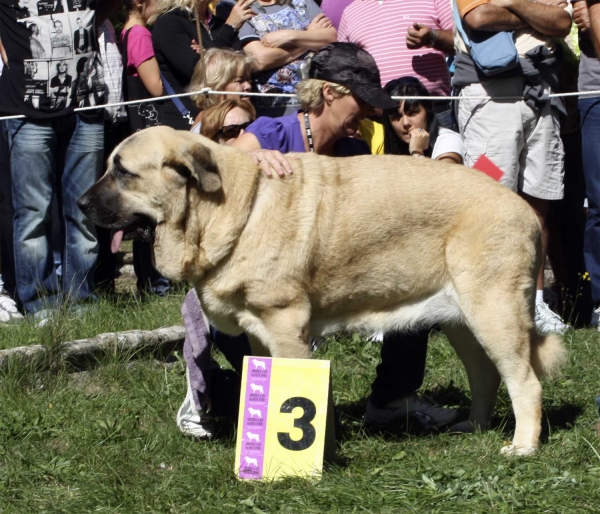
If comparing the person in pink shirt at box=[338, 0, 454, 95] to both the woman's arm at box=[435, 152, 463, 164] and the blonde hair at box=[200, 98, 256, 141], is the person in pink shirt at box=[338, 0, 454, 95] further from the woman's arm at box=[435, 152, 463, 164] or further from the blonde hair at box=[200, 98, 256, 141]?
the blonde hair at box=[200, 98, 256, 141]

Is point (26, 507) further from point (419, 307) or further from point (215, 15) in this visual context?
point (215, 15)

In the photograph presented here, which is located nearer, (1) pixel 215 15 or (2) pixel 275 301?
(2) pixel 275 301

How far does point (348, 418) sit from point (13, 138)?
10.0 feet

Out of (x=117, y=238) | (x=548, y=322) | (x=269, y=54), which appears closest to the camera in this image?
(x=117, y=238)

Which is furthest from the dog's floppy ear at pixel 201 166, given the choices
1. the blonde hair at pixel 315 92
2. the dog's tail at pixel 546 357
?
the dog's tail at pixel 546 357

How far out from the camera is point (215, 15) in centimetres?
789

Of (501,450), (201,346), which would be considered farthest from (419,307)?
(201,346)

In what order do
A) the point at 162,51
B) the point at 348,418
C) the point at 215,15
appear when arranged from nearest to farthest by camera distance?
the point at 348,418
the point at 162,51
the point at 215,15

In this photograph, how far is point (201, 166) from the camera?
434 cm

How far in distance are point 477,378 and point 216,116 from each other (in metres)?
2.19

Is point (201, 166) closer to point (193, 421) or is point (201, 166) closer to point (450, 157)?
point (193, 421)

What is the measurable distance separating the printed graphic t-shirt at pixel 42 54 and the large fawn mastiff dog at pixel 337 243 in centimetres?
230

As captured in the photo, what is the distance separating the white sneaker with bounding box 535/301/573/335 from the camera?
675cm

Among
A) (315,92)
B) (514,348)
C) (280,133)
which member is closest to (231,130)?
(280,133)
